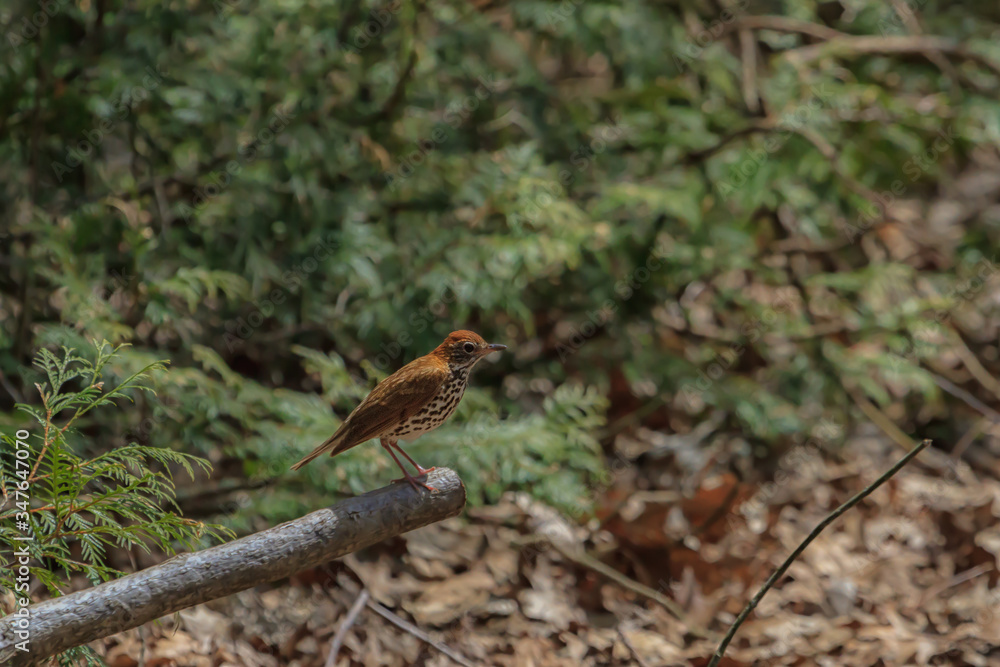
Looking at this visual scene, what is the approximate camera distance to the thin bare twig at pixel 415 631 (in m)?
3.87

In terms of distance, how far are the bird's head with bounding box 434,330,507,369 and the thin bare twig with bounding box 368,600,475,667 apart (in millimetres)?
1443

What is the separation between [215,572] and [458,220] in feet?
9.68

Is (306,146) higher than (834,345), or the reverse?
(306,146)

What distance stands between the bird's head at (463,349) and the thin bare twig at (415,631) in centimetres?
144

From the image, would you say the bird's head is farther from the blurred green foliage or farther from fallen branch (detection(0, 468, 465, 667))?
the blurred green foliage

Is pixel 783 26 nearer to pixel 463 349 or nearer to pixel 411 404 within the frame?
pixel 463 349

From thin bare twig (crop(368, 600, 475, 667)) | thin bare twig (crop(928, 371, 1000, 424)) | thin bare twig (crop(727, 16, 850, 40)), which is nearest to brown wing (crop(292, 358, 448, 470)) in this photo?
thin bare twig (crop(368, 600, 475, 667))

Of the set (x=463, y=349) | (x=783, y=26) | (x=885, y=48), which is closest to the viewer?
(x=463, y=349)

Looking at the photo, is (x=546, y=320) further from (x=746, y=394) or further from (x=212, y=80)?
(x=212, y=80)

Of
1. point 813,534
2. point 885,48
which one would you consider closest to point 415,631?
point 813,534

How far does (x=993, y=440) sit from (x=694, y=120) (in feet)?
10.1

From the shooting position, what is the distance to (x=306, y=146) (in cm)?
439

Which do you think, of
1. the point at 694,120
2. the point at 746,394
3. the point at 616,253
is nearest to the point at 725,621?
the point at 746,394

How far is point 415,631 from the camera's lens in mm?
3961
